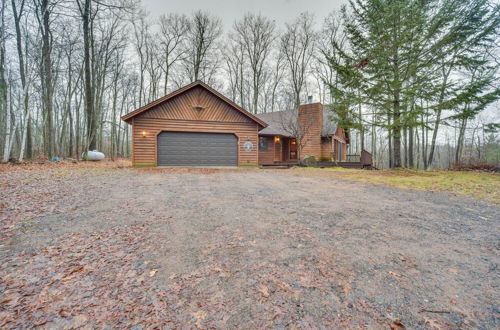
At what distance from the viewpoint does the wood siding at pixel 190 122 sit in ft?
40.2

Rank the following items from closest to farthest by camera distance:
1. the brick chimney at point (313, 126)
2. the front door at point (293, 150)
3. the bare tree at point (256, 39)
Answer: the brick chimney at point (313, 126) < the front door at point (293, 150) < the bare tree at point (256, 39)

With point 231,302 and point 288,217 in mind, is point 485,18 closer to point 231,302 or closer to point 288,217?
point 288,217

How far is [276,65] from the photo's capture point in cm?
2297

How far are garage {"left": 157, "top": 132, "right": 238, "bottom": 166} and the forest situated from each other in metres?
5.88

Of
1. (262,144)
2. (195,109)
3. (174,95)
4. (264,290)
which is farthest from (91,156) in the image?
(264,290)

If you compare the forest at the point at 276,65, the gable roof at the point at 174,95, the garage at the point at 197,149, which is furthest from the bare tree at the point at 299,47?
the garage at the point at 197,149

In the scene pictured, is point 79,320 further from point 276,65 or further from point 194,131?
point 276,65

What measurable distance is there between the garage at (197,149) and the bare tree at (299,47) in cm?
957

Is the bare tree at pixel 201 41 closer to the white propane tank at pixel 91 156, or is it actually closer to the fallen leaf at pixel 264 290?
the white propane tank at pixel 91 156

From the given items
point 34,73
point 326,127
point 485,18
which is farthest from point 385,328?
point 326,127

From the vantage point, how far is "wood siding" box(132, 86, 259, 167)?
12258mm

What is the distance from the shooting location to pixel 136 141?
40.0 feet

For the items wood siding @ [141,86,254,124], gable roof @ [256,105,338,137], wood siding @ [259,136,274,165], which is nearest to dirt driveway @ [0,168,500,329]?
wood siding @ [141,86,254,124]

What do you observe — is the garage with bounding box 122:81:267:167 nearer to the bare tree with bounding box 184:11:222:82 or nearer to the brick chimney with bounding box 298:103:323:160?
the brick chimney with bounding box 298:103:323:160
